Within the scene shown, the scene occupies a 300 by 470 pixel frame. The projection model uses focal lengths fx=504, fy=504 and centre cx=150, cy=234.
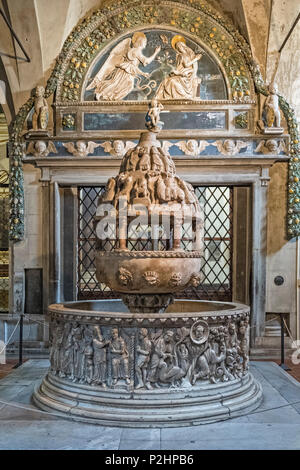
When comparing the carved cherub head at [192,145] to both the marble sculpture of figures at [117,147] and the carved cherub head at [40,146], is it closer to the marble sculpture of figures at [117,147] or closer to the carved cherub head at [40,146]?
the marble sculpture of figures at [117,147]

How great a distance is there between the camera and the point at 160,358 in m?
5.22

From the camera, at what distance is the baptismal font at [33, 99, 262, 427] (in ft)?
16.8

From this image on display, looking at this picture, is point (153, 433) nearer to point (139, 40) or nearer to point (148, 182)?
point (148, 182)

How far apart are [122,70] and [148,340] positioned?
630 centimetres

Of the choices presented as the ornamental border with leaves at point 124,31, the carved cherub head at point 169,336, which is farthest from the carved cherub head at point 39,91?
the carved cherub head at point 169,336

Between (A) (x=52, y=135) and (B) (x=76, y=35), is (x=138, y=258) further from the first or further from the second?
(B) (x=76, y=35)

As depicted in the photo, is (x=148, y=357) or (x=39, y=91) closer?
(x=148, y=357)

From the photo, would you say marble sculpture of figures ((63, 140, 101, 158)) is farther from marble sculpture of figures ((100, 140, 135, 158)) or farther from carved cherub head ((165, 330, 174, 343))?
carved cherub head ((165, 330, 174, 343))

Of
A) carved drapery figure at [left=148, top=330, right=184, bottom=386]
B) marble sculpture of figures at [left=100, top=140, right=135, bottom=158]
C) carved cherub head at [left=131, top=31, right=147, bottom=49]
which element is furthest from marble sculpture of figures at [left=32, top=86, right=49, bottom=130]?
carved drapery figure at [left=148, top=330, right=184, bottom=386]

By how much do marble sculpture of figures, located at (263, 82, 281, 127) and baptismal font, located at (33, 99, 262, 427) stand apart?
3.72 m

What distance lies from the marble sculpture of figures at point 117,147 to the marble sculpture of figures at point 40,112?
1169 millimetres

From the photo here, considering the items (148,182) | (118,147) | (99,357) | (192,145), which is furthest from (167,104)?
(99,357)

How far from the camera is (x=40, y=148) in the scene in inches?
372
